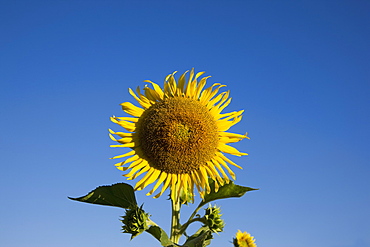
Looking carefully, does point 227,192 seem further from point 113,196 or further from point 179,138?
point 113,196

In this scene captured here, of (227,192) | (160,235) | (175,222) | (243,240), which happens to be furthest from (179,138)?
(243,240)

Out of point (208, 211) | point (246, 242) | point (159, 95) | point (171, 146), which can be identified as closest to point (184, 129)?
point (171, 146)

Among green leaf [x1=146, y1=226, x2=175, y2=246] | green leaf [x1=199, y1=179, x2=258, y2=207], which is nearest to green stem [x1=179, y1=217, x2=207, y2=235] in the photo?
green leaf [x1=199, y1=179, x2=258, y2=207]

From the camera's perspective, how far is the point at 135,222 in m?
5.24

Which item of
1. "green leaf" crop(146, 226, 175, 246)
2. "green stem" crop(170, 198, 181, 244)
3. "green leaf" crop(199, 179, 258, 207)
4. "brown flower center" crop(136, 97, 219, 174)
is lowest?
"green leaf" crop(146, 226, 175, 246)

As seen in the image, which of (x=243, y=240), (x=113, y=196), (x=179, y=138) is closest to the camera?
(x=179, y=138)

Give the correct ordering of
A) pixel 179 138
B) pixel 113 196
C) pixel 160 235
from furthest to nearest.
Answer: pixel 113 196 → pixel 179 138 → pixel 160 235

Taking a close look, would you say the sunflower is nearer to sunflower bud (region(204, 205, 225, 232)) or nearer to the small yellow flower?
sunflower bud (region(204, 205, 225, 232))

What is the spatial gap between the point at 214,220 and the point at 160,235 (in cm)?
78

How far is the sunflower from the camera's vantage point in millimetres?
5523

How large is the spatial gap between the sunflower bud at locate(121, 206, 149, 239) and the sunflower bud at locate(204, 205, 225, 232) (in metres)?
0.81

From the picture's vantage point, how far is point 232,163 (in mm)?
5590

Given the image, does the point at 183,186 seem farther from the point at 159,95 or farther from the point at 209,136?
the point at 159,95

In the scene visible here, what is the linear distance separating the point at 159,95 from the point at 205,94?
62cm
